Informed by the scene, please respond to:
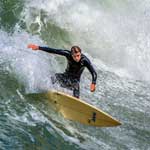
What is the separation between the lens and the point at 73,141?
866 centimetres

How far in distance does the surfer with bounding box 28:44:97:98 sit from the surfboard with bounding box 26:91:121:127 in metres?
0.38

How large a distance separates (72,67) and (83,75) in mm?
3610

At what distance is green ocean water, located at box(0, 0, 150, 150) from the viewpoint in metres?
8.81

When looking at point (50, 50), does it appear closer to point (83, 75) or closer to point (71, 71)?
point (71, 71)

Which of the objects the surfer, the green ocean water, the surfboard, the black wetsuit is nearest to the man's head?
the surfer

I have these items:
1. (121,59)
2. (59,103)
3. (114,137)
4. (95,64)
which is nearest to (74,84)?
(59,103)

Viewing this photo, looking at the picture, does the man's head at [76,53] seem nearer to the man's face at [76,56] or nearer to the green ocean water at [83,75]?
the man's face at [76,56]

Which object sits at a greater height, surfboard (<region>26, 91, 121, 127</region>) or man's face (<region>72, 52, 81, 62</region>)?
man's face (<region>72, 52, 81, 62</region>)

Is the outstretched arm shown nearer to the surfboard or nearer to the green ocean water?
the surfboard

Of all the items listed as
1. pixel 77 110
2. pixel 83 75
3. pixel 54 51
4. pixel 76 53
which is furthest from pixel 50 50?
pixel 83 75

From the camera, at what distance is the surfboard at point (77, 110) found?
9.30 meters

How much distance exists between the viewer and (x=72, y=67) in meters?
9.88

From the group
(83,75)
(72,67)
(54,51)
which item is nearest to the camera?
(54,51)

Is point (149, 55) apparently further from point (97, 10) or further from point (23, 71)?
point (23, 71)
